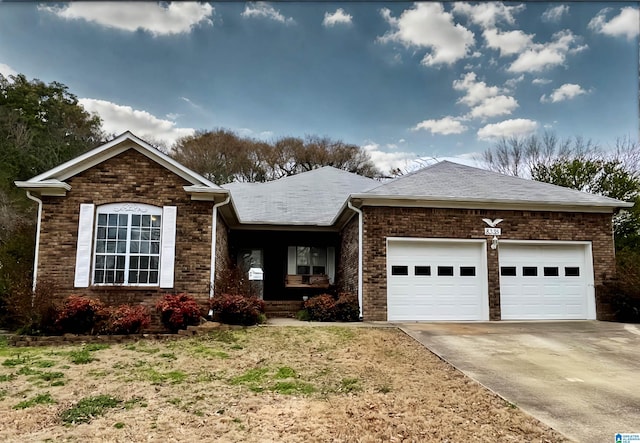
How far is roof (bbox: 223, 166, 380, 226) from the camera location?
15159mm

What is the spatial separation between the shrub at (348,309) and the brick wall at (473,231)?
0.82 ft

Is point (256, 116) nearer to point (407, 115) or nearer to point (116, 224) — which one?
point (407, 115)

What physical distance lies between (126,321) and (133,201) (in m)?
3.23

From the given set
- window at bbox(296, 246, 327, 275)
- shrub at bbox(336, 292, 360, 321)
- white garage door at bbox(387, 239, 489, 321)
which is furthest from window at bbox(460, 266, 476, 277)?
window at bbox(296, 246, 327, 275)

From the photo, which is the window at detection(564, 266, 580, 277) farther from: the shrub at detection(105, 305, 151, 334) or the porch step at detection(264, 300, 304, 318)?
the shrub at detection(105, 305, 151, 334)

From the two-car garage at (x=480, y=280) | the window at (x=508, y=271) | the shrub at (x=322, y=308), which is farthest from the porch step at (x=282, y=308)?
the window at (x=508, y=271)

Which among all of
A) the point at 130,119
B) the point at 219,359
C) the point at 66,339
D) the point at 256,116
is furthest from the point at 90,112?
the point at 219,359

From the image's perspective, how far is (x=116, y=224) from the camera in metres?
11.2

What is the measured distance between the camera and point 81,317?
9742 millimetres

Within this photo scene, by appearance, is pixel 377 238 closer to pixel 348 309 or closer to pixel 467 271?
pixel 348 309

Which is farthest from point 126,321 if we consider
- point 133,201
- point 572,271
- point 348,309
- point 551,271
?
point 572,271

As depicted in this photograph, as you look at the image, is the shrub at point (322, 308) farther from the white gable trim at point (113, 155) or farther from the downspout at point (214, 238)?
the white gable trim at point (113, 155)

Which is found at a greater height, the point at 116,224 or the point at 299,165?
the point at 299,165

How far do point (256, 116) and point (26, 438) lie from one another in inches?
858
